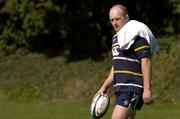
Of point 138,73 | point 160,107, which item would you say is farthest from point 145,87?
point 160,107

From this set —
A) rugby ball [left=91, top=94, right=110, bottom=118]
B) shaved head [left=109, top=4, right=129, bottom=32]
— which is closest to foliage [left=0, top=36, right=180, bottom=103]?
rugby ball [left=91, top=94, right=110, bottom=118]

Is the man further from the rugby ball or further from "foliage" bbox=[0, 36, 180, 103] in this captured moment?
"foliage" bbox=[0, 36, 180, 103]

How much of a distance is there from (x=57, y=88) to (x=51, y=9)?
2451mm

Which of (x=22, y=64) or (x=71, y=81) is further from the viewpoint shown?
(x=22, y=64)

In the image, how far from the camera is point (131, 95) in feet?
24.6

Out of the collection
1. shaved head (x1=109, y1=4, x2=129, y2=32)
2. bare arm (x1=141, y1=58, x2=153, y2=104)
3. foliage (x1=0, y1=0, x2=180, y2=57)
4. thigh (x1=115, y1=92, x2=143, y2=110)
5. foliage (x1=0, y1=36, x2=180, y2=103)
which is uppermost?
shaved head (x1=109, y1=4, x2=129, y2=32)

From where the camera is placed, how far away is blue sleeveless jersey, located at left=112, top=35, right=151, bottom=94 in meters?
7.40

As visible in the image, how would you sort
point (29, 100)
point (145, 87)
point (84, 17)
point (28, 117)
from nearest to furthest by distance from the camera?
point (145, 87)
point (28, 117)
point (29, 100)
point (84, 17)

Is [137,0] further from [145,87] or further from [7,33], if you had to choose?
[145,87]

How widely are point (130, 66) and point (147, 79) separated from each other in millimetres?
357

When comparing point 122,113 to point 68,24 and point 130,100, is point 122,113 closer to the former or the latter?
point 130,100

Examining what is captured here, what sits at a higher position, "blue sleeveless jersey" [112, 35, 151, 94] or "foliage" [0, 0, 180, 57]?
"blue sleeveless jersey" [112, 35, 151, 94]

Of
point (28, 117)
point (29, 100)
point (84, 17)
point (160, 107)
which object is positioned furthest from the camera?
point (84, 17)

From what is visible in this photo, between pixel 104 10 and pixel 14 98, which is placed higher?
pixel 104 10
